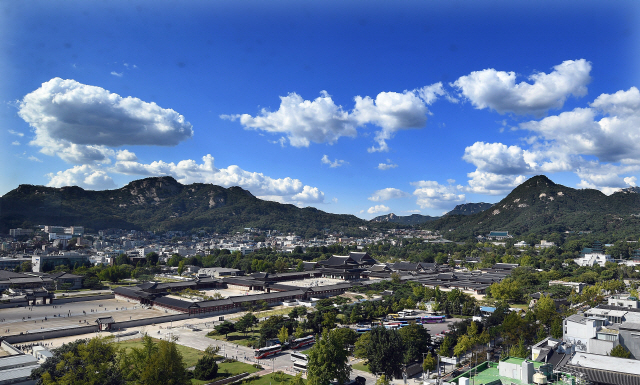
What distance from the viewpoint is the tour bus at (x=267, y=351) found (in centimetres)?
2456

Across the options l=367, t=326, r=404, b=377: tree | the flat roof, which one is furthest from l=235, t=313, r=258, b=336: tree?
the flat roof

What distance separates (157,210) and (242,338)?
16049cm

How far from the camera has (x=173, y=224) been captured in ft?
510

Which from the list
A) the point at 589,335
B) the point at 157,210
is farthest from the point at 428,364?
the point at 157,210

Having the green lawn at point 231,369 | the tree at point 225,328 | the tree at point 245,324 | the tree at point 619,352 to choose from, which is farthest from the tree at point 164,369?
the tree at point 619,352

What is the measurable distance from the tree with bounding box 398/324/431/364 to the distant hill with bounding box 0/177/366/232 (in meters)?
111

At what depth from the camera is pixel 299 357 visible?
2347 centimetres

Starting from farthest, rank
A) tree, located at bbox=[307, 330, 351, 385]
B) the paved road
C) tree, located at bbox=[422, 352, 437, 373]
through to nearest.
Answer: the paved road
tree, located at bbox=[422, 352, 437, 373]
tree, located at bbox=[307, 330, 351, 385]

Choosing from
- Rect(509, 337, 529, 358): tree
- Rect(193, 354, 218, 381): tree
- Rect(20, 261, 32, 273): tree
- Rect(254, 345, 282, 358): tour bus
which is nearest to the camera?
Rect(193, 354, 218, 381): tree

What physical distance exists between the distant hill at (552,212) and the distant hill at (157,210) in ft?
183

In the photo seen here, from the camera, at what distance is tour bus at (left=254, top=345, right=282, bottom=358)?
24.6 metres

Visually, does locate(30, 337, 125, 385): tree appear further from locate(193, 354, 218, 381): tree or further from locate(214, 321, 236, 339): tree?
locate(214, 321, 236, 339): tree

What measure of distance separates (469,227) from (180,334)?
474 feet

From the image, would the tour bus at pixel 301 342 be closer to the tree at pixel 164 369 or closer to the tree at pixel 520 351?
the tree at pixel 164 369
